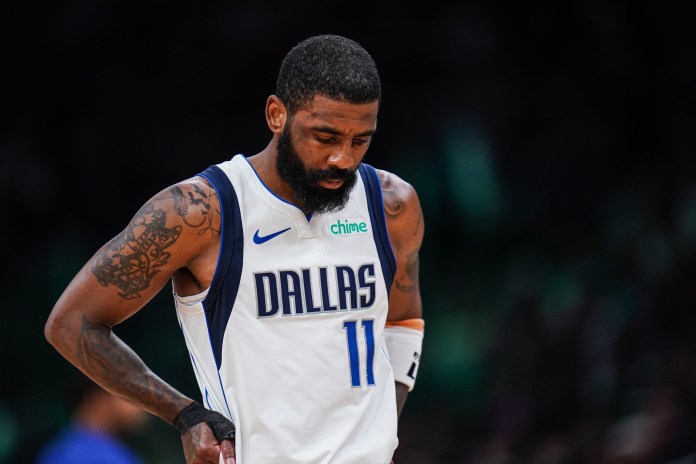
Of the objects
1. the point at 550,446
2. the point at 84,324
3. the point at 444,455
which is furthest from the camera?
the point at 444,455

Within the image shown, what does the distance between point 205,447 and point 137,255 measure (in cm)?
55

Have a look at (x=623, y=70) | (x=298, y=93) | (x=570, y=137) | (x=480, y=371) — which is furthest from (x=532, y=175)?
(x=298, y=93)

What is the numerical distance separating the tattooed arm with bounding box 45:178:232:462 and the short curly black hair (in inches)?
14.6

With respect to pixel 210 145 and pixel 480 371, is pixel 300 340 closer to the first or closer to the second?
pixel 480 371

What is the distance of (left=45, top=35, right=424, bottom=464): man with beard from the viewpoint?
3086 mm

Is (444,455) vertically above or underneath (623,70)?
underneath

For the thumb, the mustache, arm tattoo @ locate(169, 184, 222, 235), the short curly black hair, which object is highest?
the short curly black hair

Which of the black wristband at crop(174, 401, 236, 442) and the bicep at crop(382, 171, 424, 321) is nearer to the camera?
the black wristband at crop(174, 401, 236, 442)

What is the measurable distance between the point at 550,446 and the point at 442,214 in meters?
2.48

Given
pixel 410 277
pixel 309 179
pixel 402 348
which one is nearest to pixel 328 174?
pixel 309 179

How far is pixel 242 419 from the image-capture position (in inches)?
123

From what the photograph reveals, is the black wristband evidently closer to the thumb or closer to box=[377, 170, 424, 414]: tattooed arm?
the thumb

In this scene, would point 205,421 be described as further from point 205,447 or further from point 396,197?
point 396,197

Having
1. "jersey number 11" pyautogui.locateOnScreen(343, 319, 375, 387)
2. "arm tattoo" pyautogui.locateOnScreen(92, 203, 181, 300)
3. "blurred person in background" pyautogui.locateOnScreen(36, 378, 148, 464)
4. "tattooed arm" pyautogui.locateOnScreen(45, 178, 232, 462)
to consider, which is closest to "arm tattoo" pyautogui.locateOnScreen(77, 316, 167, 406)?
"tattooed arm" pyautogui.locateOnScreen(45, 178, 232, 462)
